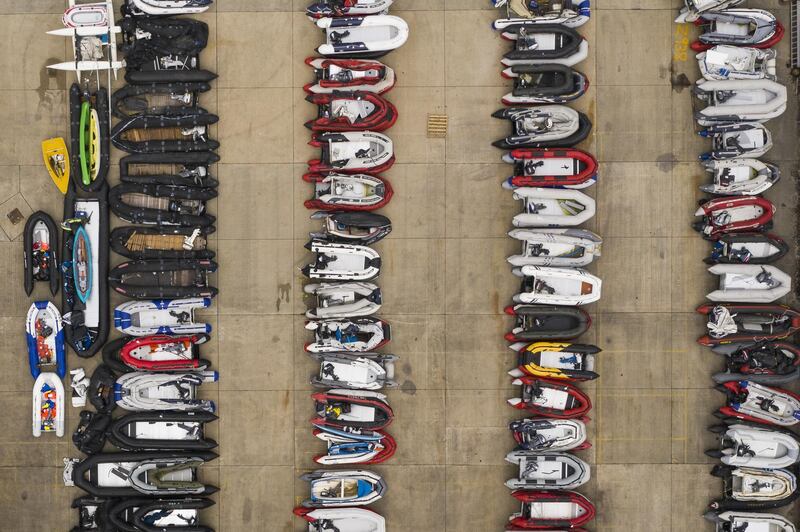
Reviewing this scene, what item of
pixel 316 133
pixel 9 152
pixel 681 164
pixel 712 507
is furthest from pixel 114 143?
pixel 712 507

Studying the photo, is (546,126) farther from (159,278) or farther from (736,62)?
(159,278)

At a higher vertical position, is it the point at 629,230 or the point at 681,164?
the point at 681,164

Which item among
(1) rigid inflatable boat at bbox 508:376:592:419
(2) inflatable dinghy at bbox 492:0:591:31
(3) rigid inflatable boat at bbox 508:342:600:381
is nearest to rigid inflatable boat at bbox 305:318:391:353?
(3) rigid inflatable boat at bbox 508:342:600:381

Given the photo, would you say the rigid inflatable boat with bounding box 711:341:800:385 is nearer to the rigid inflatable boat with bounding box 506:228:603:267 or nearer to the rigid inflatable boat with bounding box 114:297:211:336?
the rigid inflatable boat with bounding box 506:228:603:267

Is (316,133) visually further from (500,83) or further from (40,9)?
(40,9)

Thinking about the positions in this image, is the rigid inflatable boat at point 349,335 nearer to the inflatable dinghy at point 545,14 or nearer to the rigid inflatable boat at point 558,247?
the rigid inflatable boat at point 558,247

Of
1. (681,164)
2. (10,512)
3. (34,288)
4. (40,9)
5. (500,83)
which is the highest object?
(40,9)
